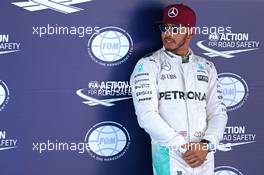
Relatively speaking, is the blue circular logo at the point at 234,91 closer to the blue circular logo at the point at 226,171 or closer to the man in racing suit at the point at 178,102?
the man in racing suit at the point at 178,102

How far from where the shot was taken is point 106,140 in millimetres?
3207

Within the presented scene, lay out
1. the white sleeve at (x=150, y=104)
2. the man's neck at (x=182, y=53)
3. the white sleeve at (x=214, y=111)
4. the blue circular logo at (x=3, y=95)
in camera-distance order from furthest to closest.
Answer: the blue circular logo at (x=3, y=95), the man's neck at (x=182, y=53), the white sleeve at (x=214, y=111), the white sleeve at (x=150, y=104)

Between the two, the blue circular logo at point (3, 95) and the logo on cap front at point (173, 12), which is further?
the blue circular logo at point (3, 95)

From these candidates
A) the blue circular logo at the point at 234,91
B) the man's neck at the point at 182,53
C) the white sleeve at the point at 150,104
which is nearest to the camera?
the white sleeve at the point at 150,104

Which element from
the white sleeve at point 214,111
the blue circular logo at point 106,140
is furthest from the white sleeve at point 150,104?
the blue circular logo at point 106,140

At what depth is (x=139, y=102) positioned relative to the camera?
281 cm

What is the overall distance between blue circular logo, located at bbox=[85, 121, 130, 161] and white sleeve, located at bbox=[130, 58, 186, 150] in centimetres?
40

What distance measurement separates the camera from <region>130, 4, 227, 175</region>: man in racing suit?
9.09 ft

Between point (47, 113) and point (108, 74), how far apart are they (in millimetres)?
469

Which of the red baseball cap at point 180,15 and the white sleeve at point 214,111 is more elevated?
the red baseball cap at point 180,15

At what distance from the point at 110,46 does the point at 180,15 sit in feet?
1.72

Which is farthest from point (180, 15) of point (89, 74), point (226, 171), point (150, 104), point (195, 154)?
point (226, 171)

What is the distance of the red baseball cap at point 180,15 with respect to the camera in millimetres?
2933

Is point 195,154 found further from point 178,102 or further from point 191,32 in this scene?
point 191,32
